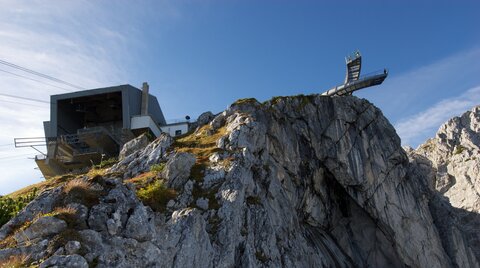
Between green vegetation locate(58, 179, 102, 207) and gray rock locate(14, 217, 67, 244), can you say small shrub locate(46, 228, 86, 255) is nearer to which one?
gray rock locate(14, 217, 67, 244)

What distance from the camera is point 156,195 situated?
25.1 m

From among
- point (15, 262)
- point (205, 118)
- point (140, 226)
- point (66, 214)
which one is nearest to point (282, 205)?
point (140, 226)

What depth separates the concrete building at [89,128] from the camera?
5712 centimetres

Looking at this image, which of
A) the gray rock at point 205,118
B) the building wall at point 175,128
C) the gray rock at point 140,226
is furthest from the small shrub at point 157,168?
the building wall at point 175,128

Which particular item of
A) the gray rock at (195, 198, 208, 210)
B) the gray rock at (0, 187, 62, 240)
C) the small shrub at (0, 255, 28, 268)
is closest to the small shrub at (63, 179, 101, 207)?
the gray rock at (0, 187, 62, 240)

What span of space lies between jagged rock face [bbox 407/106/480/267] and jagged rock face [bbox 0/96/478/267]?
39 centimetres

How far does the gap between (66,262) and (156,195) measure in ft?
32.9

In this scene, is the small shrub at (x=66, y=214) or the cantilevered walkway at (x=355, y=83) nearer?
the small shrub at (x=66, y=214)

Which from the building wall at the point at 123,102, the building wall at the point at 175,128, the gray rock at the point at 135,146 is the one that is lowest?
the gray rock at the point at 135,146

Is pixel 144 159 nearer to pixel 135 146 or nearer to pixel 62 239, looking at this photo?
pixel 135 146

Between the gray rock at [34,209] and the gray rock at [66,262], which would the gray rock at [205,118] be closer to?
the gray rock at [34,209]

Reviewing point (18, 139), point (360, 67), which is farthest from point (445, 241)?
point (18, 139)

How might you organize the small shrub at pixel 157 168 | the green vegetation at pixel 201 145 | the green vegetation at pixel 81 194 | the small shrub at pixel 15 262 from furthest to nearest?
1. the green vegetation at pixel 201 145
2. the small shrub at pixel 157 168
3. the green vegetation at pixel 81 194
4. the small shrub at pixel 15 262

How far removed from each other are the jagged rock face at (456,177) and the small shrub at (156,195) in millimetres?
43645
